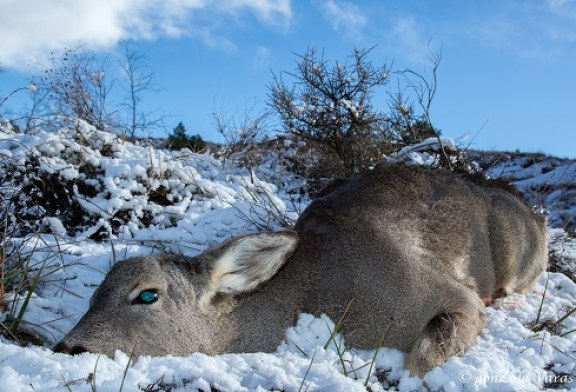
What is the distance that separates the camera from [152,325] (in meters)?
3.77

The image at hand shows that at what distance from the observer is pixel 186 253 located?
6719 mm

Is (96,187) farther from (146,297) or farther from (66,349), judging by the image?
(66,349)

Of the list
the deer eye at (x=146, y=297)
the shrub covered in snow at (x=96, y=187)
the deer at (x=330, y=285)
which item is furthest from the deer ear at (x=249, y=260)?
the shrub covered in snow at (x=96, y=187)

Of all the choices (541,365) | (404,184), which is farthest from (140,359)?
(404,184)

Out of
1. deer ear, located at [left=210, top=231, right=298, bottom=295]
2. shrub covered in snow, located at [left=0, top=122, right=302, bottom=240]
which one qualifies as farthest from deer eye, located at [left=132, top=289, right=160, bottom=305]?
shrub covered in snow, located at [left=0, top=122, right=302, bottom=240]

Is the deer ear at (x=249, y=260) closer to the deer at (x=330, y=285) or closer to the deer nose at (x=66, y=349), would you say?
the deer at (x=330, y=285)

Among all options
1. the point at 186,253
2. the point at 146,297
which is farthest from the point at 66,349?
the point at 186,253

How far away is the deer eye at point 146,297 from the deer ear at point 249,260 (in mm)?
426

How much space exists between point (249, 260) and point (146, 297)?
760mm

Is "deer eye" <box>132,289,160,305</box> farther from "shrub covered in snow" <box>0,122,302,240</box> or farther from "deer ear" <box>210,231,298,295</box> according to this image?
"shrub covered in snow" <box>0,122,302,240</box>

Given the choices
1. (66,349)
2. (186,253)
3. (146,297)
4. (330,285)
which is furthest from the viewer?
(186,253)

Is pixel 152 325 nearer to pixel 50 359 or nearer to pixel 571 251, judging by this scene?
pixel 50 359

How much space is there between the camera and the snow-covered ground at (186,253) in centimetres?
317

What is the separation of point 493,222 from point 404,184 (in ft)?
3.72
